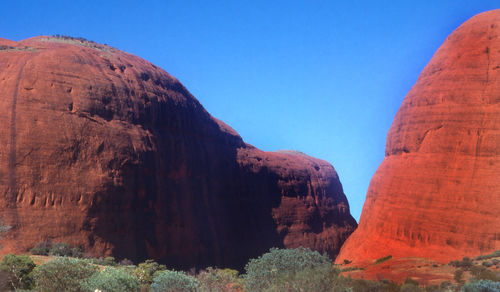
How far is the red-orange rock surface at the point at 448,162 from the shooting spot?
21281 millimetres

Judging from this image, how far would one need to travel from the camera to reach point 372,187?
28.2m

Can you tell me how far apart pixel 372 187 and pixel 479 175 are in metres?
7.43

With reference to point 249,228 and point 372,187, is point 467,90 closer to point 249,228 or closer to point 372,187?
point 372,187

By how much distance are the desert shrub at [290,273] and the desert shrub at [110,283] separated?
3.53 meters

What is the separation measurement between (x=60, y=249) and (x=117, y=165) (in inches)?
229

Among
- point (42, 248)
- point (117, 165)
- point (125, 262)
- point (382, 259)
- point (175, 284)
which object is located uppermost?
point (117, 165)

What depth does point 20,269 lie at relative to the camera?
15.6 metres

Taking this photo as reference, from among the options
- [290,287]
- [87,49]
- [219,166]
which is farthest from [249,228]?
[290,287]

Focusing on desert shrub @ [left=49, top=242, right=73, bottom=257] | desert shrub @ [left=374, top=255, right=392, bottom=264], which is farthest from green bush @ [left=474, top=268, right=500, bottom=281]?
desert shrub @ [left=49, top=242, right=73, bottom=257]

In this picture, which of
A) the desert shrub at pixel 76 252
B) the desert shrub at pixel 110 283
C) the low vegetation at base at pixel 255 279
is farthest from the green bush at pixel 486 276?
the desert shrub at pixel 76 252

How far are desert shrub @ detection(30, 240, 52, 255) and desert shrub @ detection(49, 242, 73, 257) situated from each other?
8.5 inches

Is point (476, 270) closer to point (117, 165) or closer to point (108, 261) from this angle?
point (108, 261)

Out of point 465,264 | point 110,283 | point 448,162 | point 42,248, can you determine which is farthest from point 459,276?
point 42,248

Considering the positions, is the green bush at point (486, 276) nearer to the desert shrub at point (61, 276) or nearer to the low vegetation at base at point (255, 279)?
the low vegetation at base at point (255, 279)
